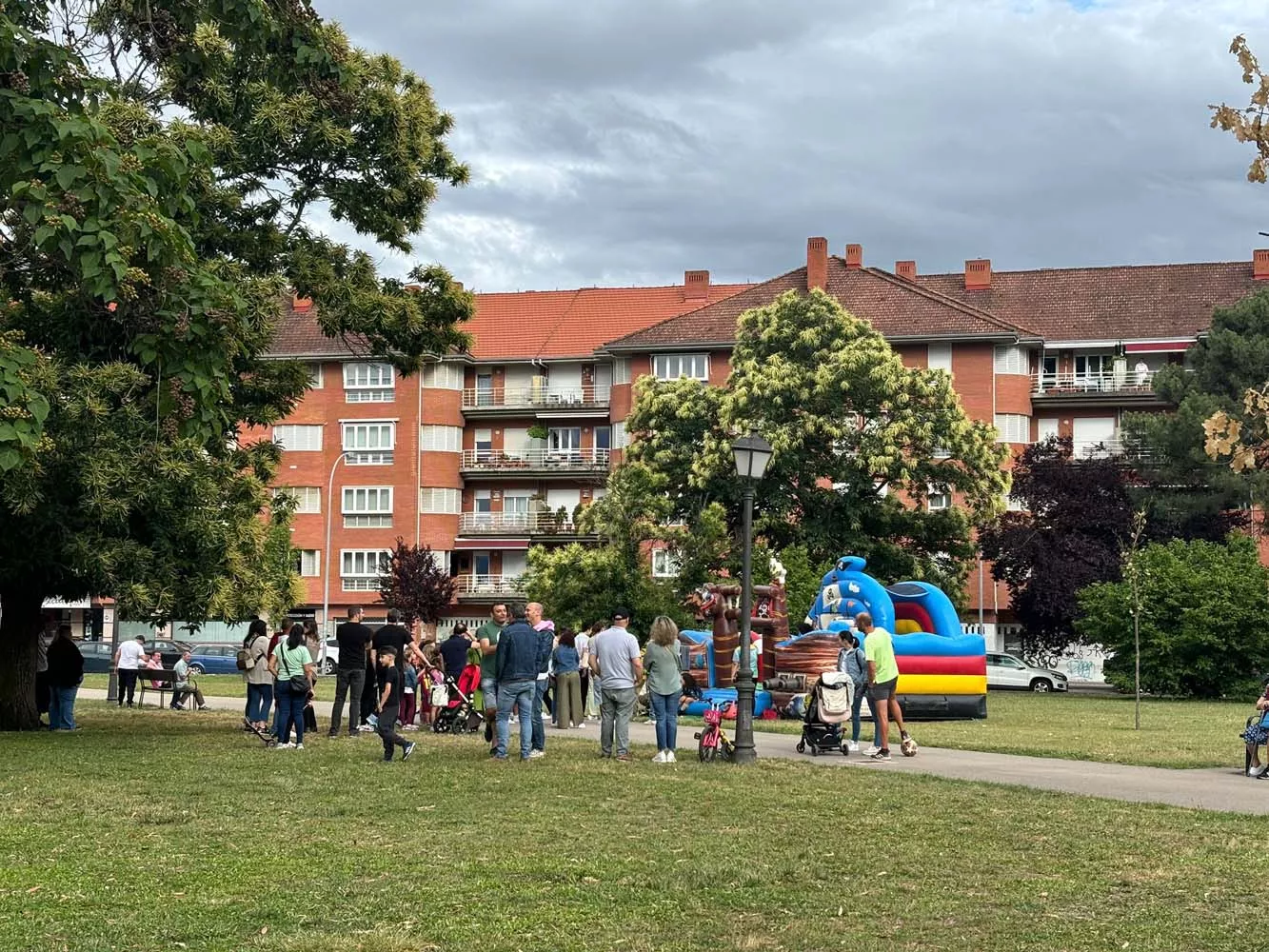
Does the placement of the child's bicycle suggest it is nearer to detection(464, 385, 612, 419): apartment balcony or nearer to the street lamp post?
the street lamp post

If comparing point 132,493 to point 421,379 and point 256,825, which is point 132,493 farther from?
point 421,379

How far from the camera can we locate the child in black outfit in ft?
61.8

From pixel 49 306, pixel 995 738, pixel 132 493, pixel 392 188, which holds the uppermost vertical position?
pixel 392 188

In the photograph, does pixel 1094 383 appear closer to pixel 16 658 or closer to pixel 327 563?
pixel 327 563

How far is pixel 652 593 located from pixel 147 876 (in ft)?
111

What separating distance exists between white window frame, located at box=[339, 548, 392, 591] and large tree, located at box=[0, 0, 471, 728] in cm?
4720

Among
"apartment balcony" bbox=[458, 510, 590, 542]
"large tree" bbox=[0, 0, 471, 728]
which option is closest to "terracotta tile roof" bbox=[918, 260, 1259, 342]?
"apartment balcony" bbox=[458, 510, 590, 542]

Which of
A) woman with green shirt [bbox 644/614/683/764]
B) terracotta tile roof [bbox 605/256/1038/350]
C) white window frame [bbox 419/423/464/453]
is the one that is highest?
terracotta tile roof [bbox 605/256/1038/350]

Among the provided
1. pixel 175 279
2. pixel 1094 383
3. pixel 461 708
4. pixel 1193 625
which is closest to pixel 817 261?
pixel 1094 383

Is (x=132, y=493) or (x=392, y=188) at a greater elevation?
(x=392, y=188)

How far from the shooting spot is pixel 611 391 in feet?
238

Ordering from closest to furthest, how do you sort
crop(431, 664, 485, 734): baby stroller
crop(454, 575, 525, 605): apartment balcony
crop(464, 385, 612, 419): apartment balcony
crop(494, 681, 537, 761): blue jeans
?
crop(494, 681, 537, 761): blue jeans < crop(431, 664, 485, 734): baby stroller < crop(454, 575, 525, 605): apartment balcony < crop(464, 385, 612, 419): apartment balcony

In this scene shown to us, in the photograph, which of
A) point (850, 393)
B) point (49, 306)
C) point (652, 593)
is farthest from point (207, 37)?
point (850, 393)

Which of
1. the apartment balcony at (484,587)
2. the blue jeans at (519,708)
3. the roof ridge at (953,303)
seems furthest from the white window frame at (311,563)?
the blue jeans at (519,708)
